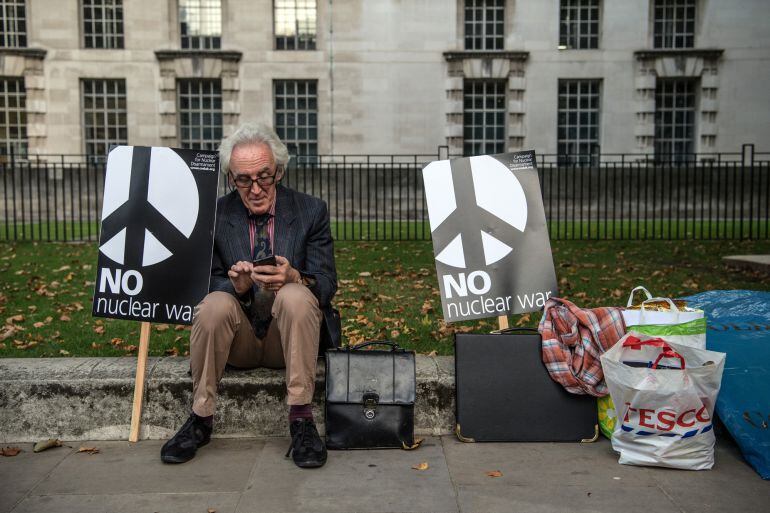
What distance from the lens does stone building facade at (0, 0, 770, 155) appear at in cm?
2166

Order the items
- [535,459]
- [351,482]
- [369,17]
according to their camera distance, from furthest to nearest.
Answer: [369,17] < [535,459] < [351,482]

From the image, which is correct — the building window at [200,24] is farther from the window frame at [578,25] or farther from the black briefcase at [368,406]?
the black briefcase at [368,406]

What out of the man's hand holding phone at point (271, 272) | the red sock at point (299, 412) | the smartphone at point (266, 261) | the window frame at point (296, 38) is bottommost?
the red sock at point (299, 412)

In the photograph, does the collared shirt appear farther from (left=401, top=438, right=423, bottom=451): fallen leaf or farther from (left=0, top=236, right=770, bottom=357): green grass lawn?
(left=0, top=236, right=770, bottom=357): green grass lawn

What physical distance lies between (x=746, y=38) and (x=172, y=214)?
22339 millimetres

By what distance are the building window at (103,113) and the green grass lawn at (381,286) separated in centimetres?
1059

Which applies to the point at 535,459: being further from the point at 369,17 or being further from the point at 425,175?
the point at 369,17

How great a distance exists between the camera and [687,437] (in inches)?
135

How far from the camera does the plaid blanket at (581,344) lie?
3826 mm

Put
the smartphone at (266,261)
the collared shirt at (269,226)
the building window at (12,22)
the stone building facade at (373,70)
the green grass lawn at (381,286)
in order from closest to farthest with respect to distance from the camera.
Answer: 1. the smartphone at (266,261)
2. the collared shirt at (269,226)
3. the green grass lawn at (381,286)
4. the stone building facade at (373,70)
5. the building window at (12,22)

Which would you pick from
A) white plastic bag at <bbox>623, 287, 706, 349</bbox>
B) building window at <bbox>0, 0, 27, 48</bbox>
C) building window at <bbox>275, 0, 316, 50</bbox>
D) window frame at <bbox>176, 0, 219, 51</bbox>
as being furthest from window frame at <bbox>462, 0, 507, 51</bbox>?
white plastic bag at <bbox>623, 287, 706, 349</bbox>

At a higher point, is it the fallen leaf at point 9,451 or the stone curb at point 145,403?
the stone curb at point 145,403

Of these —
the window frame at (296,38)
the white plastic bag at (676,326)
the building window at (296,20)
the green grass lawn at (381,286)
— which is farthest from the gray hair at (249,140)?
the building window at (296,20)

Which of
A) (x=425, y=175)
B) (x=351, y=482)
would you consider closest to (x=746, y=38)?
(x=425, y=175)
